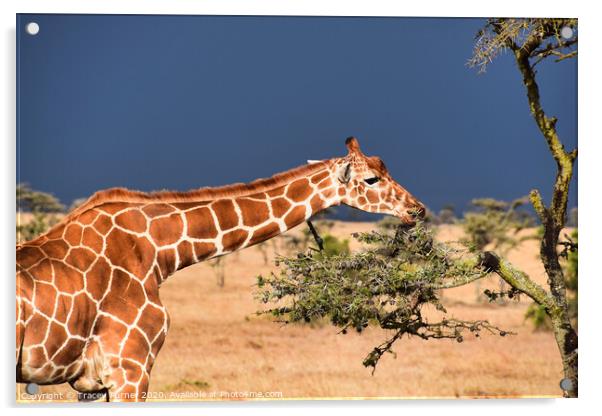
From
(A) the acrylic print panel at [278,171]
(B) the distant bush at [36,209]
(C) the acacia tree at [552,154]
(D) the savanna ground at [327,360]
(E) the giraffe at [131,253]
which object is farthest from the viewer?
(D) the savanna ground at [327,360]

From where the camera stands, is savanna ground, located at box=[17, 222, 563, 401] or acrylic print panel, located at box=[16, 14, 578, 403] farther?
savanna ground, located at box=[17, 222, 563, 401]

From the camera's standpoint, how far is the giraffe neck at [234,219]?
23.2 ft

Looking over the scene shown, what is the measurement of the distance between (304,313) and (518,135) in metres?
2.96

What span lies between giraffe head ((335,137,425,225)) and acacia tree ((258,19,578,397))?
0.19 meters

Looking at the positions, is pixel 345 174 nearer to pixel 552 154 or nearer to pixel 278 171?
pixel 278 171

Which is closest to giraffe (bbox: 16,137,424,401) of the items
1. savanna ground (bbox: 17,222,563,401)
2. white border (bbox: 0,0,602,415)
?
white border (bbox: 0,0,602,415)

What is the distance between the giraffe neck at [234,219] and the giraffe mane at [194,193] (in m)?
0.03

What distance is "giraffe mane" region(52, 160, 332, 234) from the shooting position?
7000 millimetres

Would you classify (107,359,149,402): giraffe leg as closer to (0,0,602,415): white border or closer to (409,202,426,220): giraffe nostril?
(0,0,602,415): white border

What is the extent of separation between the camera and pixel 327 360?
11.8 metres

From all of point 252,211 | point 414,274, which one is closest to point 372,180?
point 414,274
